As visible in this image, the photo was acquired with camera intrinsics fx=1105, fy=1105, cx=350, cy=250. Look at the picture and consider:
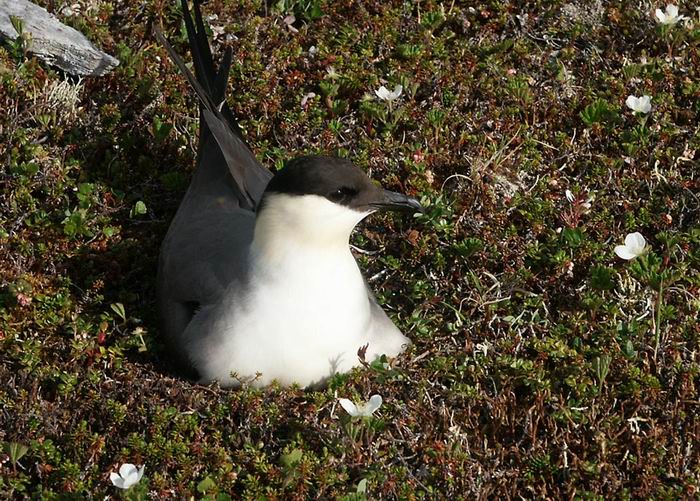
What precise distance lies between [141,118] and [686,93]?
2985 millimetres

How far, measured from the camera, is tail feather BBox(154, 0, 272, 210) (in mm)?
5453

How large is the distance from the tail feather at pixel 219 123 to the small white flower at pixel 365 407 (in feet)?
4.53

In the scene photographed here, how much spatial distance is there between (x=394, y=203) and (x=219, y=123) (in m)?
1.28

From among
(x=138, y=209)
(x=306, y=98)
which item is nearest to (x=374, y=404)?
(x=138, y=209)

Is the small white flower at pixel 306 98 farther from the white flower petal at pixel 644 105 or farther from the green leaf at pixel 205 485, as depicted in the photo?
the green leaf at pixel 205 485

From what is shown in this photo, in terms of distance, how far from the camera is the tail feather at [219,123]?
545 centimetres

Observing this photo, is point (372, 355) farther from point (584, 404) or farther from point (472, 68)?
point (472, 68)

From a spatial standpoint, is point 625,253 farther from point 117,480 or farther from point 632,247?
point 117,480

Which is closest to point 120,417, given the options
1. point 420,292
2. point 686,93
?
point 420,292

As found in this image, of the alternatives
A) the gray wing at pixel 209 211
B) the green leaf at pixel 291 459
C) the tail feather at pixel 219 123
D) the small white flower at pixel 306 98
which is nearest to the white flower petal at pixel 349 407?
the green leaf at pixel 291 459

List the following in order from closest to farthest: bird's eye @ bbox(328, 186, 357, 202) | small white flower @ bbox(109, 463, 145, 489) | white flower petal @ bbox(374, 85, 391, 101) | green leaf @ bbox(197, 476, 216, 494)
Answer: small white flower @ bbox(109, 463, 145, 489) < green leaf @ bbox(197, 476, 216, 494) < bird's eye @ bbox(328, 186, 357, 202) < white flower petal @ bbox(374, 85, 391, 101)

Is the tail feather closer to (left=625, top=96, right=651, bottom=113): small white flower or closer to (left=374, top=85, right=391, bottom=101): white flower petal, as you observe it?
(left=374, top=85, right=391, bottom=101): white flower petal

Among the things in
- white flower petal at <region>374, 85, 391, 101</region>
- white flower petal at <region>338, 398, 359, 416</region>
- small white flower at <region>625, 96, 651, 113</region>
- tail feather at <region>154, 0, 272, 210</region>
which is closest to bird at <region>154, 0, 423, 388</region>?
white flower petal at <region>338, 398, 359, 416</region>

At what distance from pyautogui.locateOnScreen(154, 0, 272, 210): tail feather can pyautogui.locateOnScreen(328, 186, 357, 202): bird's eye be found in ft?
3.22
